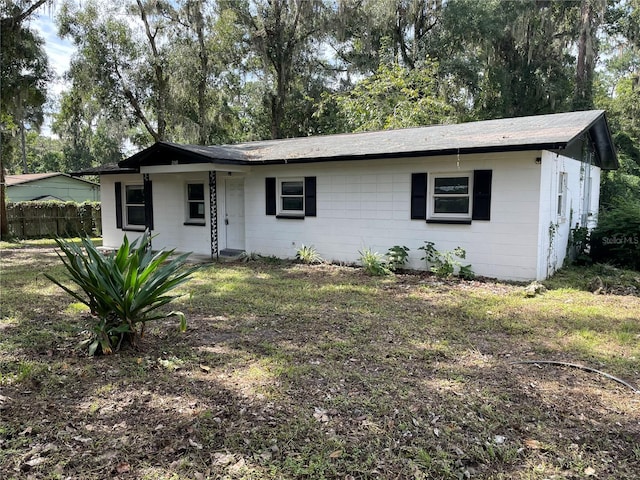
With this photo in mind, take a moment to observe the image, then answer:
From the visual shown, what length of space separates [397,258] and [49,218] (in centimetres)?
1488

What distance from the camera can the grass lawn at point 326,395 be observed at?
264 cm

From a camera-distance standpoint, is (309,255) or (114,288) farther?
(309,255)

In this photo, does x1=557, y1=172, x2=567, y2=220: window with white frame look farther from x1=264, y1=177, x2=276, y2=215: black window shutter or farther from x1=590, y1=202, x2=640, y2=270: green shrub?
x1=264, y1=177, x2=276, y2=215: black window shutter

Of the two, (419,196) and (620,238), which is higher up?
(419,196)

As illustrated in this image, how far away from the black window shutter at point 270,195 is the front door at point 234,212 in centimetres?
93

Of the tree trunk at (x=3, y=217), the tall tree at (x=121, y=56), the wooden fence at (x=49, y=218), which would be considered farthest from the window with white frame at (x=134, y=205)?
the tall tree at (x=121, y=56)

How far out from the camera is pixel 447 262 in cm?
852

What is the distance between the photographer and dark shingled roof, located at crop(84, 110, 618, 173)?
7746mm

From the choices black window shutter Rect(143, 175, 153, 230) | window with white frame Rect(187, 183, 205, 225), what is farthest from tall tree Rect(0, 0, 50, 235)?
window with white frame Rect(187, 183, 205, 225)

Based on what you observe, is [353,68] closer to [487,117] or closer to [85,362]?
[487,117]

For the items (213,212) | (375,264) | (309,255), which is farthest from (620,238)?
(213,212)

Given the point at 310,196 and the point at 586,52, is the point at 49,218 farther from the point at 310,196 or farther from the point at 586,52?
the point at 586,52

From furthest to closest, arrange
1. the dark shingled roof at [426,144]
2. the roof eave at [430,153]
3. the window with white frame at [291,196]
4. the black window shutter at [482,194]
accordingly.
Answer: the window with white frame at [291,196], the black window shutter at [482,194], the dark shingled roof at [426,144], the roof eave at [430,153]

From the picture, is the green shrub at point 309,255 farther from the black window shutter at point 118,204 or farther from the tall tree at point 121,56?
the tall tree at point 121,56
